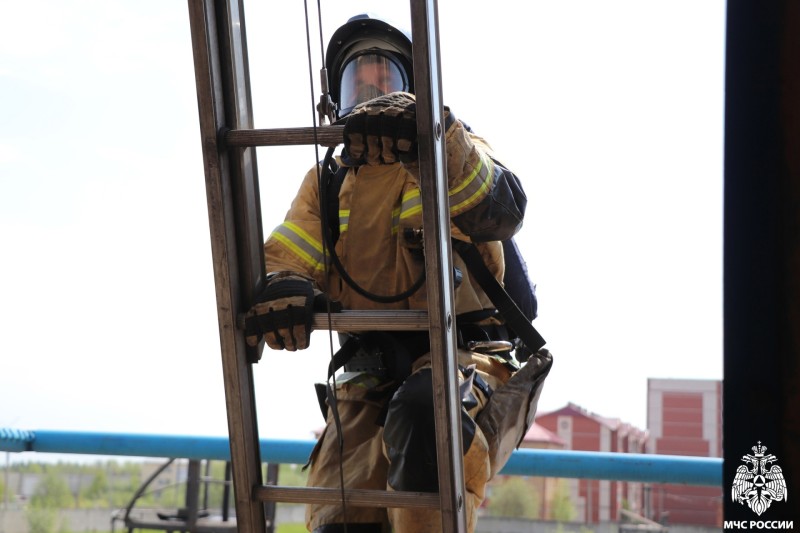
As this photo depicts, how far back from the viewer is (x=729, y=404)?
5.14ft

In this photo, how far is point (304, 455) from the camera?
161 inches

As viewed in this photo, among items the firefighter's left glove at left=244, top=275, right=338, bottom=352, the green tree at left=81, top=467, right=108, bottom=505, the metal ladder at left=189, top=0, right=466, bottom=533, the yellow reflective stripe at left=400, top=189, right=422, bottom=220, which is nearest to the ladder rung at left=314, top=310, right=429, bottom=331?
the metal ladder at left=189, top=0, right=466, bottom=533

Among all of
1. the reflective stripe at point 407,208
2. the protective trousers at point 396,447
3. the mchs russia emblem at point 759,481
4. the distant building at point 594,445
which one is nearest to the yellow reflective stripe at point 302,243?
Answer: the reflective stripe at point 407,208

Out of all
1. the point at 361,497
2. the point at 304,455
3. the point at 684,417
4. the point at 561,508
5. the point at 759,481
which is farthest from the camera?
the point at 684,417

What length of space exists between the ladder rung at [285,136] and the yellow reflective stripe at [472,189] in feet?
1.58

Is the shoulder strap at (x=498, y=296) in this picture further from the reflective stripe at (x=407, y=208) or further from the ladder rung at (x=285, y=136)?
the ladder rung at (x=285, y=136)

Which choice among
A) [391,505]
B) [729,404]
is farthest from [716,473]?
[729,404]

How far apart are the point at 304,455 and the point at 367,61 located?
1.81 m

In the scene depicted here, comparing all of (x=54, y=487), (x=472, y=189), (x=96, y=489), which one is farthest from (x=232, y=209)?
(x=96, y=489)

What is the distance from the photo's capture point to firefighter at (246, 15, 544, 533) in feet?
8.07

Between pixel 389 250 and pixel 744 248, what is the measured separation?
1522 millimetres

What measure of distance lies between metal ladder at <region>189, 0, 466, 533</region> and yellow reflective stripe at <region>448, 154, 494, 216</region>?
12.0 inches

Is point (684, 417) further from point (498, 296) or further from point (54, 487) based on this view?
point (498, 296)

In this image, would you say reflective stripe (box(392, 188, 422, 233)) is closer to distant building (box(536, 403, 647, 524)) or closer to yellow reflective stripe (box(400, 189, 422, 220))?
yellow reflective stripe (box(400, 189, 422, 220))
